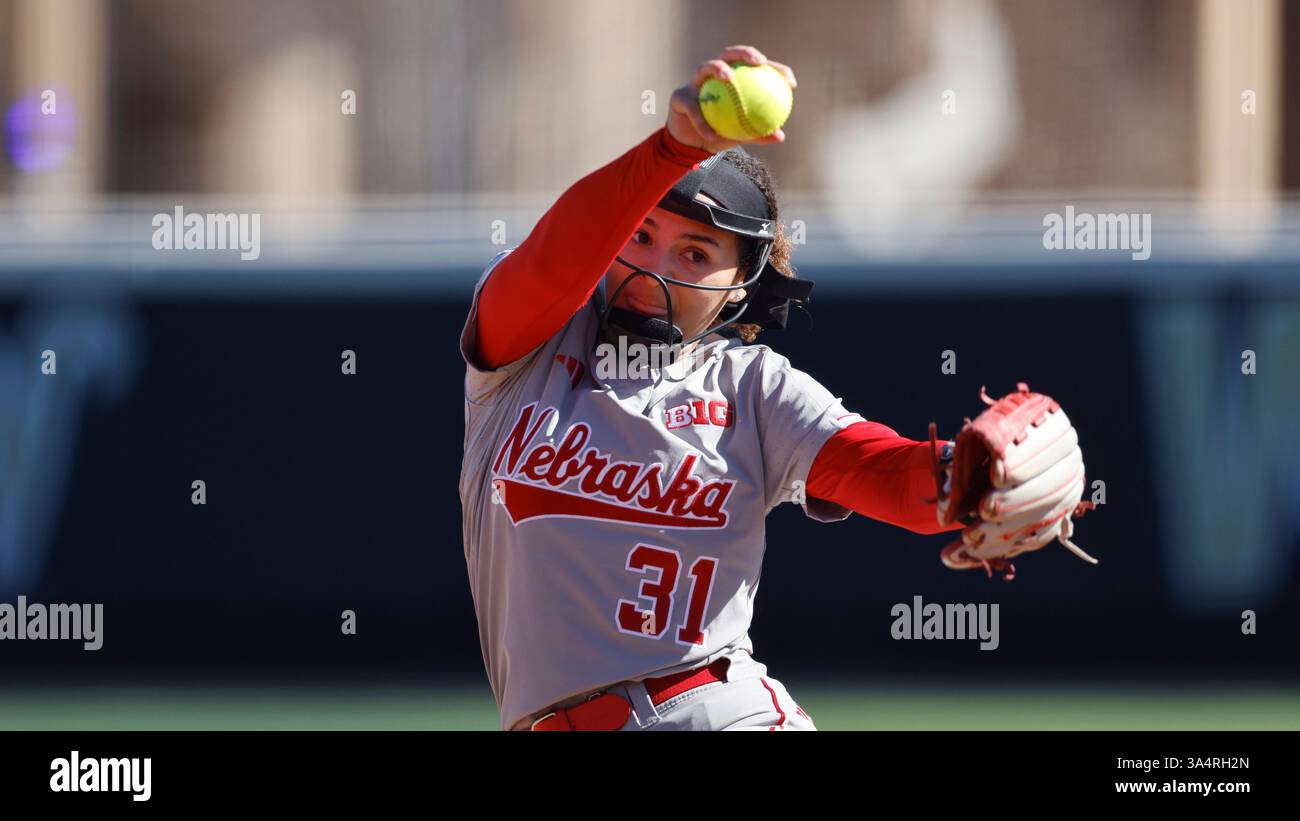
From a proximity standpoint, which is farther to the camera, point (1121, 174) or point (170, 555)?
point (1121, 174)

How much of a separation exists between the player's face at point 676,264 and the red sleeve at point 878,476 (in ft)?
1.03

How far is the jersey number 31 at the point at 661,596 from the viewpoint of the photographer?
224 centimetres

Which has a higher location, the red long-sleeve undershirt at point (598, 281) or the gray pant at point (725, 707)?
the red long-sleeve undershirt at point (598, 281)

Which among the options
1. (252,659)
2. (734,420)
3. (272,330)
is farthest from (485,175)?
(734,420)

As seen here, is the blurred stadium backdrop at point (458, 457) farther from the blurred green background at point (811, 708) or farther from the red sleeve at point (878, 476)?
the red sleeve at point (878, 476)

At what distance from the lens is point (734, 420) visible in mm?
2338

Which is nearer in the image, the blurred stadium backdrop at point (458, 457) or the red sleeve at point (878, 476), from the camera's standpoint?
the red sleeve at point (878, 476)

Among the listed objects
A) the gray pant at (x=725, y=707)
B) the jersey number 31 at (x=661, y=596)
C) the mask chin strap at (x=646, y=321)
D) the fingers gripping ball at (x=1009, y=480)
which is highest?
the mask chin strap at (x=646, y=321)

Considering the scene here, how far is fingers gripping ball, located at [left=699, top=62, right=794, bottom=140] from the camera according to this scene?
1946 mm

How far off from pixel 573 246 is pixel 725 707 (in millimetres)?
697

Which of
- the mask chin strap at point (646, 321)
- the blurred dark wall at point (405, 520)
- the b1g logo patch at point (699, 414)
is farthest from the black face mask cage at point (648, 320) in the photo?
the blurred dark wall at point (405, 520)

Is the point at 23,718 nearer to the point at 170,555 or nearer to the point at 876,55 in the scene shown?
the point at 170,555

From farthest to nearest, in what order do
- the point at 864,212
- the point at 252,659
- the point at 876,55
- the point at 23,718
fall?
the point at 876,55, the point at 864,212, the point at 252,659, the point at 23,718
